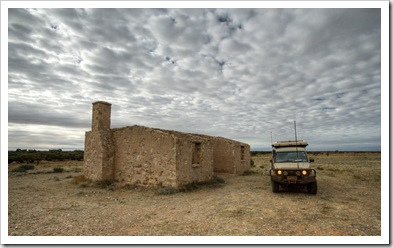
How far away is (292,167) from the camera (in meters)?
9.84

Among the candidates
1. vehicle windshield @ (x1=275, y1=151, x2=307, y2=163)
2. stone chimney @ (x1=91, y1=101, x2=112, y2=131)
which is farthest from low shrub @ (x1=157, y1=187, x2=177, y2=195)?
stone chimney @ (x1=91, y1=101, x2=112, y2=131)

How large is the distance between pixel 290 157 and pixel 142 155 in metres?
7.41

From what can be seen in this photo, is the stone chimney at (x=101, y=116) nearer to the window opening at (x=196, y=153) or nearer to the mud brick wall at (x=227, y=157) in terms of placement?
the window opening at (x=196, y=153)

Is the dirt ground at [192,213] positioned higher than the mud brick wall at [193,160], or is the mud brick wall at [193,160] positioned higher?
the mud brick wall at [193,160]

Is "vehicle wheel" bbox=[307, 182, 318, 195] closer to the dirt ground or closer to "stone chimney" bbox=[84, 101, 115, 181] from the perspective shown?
the dirt ground

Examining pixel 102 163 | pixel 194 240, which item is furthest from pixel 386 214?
pixel 102 163

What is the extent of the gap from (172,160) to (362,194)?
8.89 meters

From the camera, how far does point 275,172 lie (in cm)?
999

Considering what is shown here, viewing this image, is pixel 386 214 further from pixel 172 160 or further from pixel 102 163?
pixel 102 163

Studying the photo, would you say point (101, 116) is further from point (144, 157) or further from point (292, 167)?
point (292, 167)

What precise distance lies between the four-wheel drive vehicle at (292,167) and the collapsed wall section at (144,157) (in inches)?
186

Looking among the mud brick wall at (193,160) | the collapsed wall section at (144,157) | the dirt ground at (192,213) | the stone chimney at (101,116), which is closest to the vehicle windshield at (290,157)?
the dirt ground at (192,213)

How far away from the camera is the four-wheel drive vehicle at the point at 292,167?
955 cm

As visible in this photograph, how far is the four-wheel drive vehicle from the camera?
376 inches
